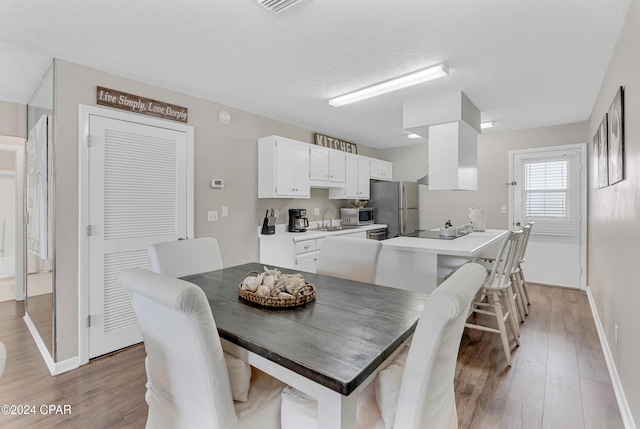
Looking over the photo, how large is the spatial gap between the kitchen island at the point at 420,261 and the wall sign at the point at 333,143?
239 cm

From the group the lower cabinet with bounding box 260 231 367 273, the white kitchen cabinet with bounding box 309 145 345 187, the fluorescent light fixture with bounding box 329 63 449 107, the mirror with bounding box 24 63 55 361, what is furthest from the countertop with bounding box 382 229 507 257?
the mirror with bounding box 24 63 55 361

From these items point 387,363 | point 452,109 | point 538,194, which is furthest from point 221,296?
point 538,194

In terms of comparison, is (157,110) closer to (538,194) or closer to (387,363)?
(387,363)

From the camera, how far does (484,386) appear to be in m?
2.11

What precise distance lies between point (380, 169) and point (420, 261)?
10.6 feet

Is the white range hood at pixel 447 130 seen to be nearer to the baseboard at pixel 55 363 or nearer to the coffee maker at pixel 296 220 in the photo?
the coffee maker at pixel 296 220

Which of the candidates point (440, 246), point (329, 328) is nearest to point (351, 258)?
point (440, 246)

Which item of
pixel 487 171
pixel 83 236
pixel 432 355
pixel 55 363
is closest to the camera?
pixel 432 355

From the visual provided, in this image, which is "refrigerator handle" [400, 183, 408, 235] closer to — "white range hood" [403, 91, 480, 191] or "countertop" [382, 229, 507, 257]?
"white range hood" [403, 91, 480, 191]

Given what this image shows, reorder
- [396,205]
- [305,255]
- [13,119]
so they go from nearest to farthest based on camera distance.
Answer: [13,119]
[305,255]
[396,205]

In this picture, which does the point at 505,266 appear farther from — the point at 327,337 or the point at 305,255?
the point at 327,337

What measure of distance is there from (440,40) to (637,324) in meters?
1.99

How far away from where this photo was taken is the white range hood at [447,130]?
3.16 m

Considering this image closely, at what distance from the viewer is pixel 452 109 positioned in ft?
10.3
